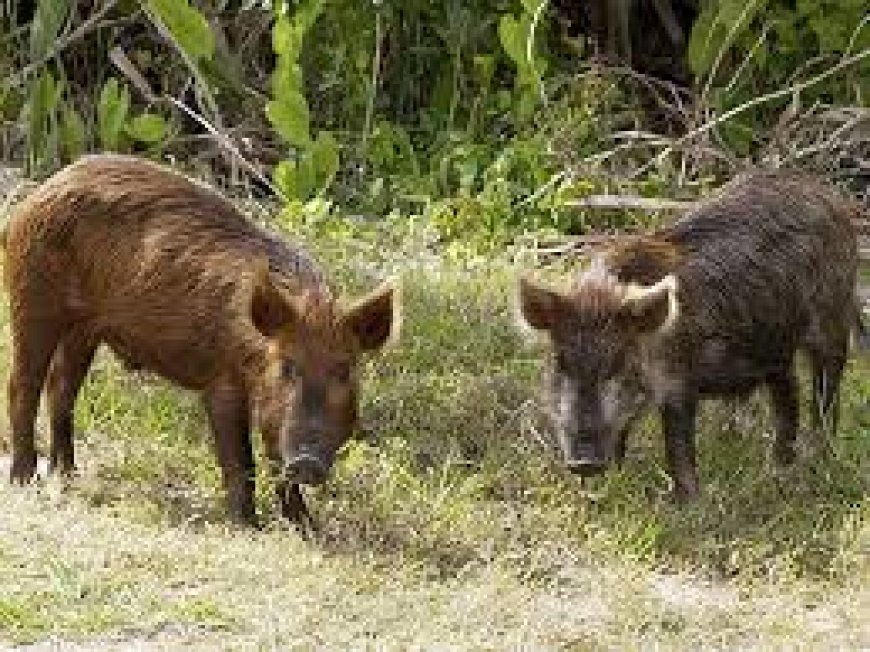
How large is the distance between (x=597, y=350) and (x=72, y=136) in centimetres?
482

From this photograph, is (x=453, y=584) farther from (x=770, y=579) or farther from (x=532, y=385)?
(x=532, y=385)

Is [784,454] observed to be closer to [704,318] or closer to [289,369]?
[704,318]

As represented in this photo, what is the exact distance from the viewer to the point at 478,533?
762 centimetres

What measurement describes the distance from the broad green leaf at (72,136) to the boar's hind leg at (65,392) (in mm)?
3654

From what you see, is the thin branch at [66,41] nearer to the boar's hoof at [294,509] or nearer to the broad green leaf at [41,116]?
the broad green leaf at [41,116]

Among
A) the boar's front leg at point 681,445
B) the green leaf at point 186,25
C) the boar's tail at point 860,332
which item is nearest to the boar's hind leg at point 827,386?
the boar's tail at point 860,332

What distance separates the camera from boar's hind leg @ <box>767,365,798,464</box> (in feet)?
27.9

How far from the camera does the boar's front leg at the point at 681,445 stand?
7969 millimetres

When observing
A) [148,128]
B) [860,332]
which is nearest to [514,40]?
[148,128]

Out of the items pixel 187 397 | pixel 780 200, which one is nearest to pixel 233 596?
pixel 187 397

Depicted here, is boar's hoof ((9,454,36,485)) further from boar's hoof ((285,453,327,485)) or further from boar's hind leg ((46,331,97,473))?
boar's hoof ((285,453,327,485))

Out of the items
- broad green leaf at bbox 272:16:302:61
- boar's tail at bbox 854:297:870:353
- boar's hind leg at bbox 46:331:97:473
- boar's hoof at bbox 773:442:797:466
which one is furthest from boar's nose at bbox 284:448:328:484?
broad green leaf at bbox 272:16:302:61

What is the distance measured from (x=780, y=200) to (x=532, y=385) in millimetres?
1124

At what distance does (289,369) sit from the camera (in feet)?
24.5
